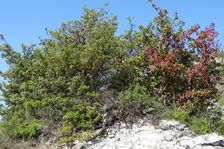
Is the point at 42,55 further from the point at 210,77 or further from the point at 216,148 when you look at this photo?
the point at 216,148

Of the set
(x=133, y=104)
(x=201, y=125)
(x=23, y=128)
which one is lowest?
(x=201, y=125)

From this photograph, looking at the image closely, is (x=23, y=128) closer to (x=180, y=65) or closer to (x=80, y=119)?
(x=80, y=119)

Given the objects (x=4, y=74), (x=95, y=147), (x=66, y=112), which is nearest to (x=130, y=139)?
(x=95, y=147)

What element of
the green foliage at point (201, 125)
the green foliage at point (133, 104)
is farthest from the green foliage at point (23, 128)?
the green foliage at point (201, 125)

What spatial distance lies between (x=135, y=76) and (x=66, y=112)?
8.89 ft

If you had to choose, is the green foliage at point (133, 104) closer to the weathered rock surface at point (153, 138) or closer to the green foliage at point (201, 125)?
the weathered rock surface at point (153, 138)

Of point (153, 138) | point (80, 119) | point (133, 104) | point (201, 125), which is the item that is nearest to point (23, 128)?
point (80, 119)

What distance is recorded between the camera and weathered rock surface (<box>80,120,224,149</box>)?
11.7 meters

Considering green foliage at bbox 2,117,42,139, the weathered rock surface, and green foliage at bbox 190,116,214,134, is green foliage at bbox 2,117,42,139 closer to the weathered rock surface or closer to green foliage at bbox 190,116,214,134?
the weathered rock surface

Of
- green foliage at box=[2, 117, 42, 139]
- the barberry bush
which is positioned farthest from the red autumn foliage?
green foliage at box=[2, 117, 42, 139]

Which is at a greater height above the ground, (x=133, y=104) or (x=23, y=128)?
(x=133, y=104)

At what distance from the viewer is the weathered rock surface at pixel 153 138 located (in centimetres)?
1172

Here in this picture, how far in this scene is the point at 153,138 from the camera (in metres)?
11.9

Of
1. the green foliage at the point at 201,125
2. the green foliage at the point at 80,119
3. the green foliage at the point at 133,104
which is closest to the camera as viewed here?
the green foliage at the point at 201,125
